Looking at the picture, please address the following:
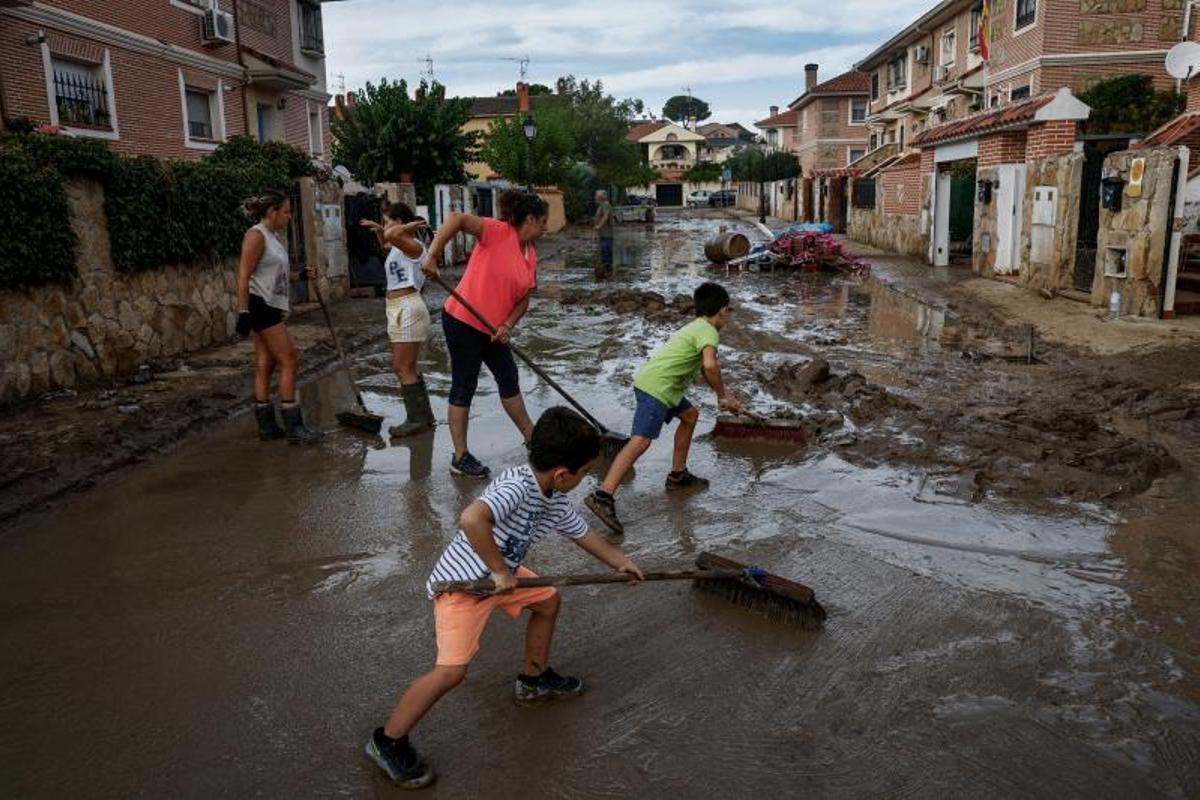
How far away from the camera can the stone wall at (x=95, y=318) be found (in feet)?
24.9

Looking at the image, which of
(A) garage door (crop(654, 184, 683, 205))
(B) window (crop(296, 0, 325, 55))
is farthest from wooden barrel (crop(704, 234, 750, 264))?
(A) garage door (crop(654, 184, 683, 205))

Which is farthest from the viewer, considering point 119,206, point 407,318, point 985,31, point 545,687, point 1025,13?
point 985,31

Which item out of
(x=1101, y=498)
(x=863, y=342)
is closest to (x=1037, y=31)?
(x=863, y=342)

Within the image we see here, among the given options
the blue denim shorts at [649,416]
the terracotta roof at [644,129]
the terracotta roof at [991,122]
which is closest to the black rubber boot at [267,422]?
the blue denim shorts at [649,416]

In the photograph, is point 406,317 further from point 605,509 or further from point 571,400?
point 605,509

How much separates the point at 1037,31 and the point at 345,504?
23.3 m

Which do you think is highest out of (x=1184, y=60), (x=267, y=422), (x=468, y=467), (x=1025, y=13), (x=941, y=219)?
(x=1025, y=13)

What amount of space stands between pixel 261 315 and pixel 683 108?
13197cm

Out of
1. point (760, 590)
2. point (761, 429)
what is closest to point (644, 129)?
point (761, 429)

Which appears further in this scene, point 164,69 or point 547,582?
point 164,69

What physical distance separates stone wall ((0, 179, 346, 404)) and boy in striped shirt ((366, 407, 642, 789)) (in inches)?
243

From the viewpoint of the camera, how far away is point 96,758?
3000 mm

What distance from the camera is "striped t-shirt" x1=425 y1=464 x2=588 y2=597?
2873mm

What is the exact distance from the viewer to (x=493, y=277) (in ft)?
19.1
